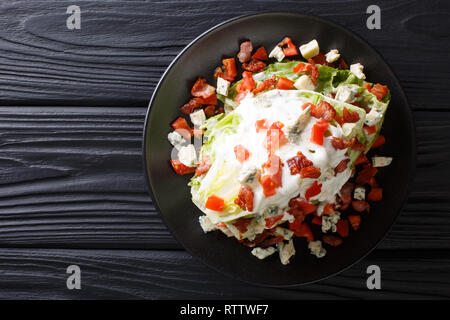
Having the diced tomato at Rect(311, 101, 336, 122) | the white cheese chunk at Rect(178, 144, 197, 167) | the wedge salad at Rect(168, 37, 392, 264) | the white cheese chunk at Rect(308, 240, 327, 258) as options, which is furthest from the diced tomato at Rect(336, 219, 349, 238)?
the white cheese chunk at Rect(178, 144, 197, 167)

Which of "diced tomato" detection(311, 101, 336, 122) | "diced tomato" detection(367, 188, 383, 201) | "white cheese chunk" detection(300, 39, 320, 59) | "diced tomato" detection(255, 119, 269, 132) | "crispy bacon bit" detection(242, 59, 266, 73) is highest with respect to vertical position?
"white cheese chunk" detection(300, 39, 320, 59)

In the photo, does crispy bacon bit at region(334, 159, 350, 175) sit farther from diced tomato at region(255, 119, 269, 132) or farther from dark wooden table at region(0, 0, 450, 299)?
dark wooden table at region(0, 0, 450, 299)

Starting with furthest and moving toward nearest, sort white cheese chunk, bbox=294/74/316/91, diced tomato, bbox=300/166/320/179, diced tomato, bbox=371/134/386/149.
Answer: diced tomato, bbox=371/134/386/149 → white cheese chunk, bbox=294/74/316/91 → diced tomato, bbox=300/166/320/179

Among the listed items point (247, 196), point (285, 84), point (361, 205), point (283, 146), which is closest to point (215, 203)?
point (247, 196)

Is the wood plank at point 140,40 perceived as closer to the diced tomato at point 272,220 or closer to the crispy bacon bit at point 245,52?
the crispy bacon bit at point 245,52

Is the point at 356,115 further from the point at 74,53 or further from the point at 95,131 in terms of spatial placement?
the point at 74,53

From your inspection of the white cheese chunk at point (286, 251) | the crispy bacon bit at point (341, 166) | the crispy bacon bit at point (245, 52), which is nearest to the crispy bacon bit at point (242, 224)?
the white cheese chunk at point (286, 251)

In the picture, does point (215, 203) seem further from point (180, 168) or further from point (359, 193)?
point (359, 193)
